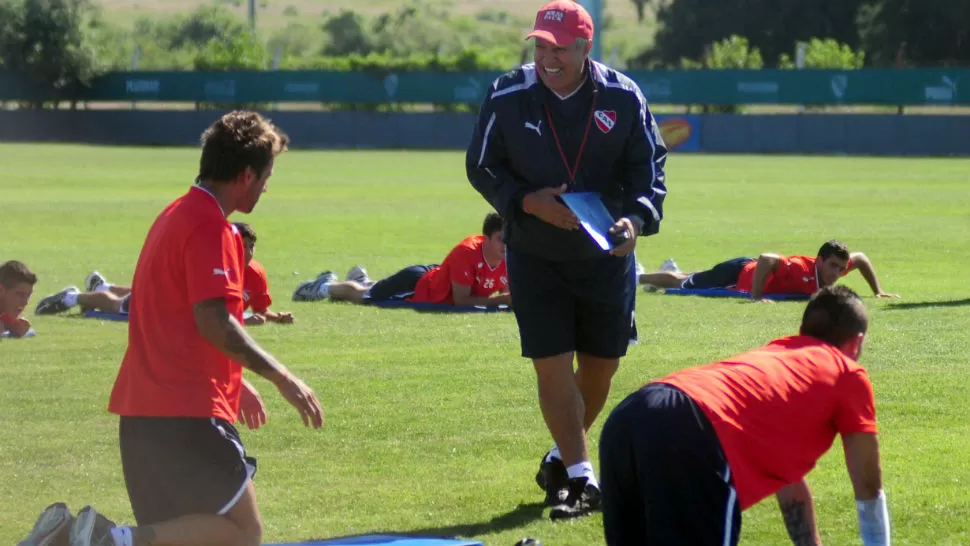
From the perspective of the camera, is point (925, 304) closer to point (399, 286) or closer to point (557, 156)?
point (399, 286)

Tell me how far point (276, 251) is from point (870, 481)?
15.5m

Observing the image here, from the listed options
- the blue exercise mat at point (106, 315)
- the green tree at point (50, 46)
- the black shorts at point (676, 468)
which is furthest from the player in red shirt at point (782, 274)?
the green tree at point (50, 46)

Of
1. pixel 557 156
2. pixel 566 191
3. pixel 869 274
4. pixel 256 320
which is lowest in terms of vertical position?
pixel 256 320

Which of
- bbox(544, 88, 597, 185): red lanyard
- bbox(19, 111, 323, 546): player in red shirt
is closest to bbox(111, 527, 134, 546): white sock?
bbox(19, 111, 323, 546): player in red shirt

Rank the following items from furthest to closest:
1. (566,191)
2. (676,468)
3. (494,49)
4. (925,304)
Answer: (494,49)
(925,304)
(566,191)
(676,468)

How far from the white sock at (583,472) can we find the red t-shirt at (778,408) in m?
1.89

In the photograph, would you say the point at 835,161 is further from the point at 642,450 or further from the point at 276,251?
the point at 642,450

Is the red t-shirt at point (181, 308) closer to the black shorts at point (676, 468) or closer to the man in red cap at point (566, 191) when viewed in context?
the black shorts at point (676, 468)

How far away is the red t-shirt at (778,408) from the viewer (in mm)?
4523

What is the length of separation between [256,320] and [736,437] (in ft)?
28.3

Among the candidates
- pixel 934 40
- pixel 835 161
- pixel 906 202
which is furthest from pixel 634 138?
pixel 934 40

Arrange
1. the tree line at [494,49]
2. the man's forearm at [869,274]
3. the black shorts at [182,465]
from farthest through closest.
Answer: the tree line at [494,49], the man's forearm at [869,274], the black shorts at [182,465]

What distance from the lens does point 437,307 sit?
1399 centimetres

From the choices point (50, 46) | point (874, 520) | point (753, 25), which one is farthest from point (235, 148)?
point (753, 25)
